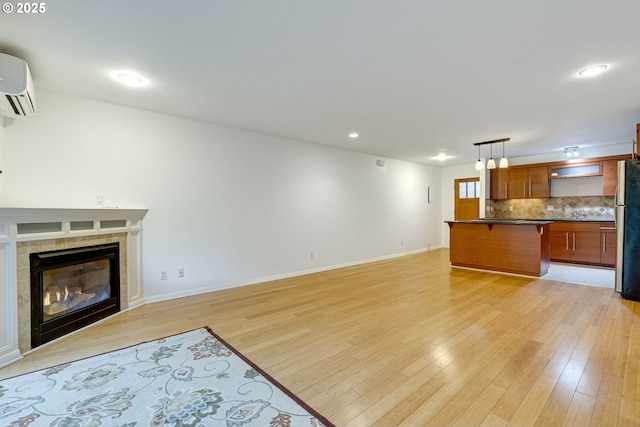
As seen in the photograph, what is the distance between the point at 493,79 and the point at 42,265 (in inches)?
190

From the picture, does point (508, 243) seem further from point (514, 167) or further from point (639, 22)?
point (639, 22)

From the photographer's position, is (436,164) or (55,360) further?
(436,164)

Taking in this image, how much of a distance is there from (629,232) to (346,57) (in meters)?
4.56

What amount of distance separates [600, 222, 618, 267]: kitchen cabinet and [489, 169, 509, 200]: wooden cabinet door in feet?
6.51

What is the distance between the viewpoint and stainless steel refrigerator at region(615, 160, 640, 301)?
385cm

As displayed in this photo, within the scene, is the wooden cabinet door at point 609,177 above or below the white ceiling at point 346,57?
below

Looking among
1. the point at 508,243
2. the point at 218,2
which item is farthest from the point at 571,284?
the point at 218,2

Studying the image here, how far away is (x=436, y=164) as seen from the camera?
8578 mm

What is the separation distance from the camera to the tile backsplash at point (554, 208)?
6.29 m

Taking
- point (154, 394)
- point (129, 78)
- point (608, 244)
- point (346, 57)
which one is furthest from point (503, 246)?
point (129, 78)

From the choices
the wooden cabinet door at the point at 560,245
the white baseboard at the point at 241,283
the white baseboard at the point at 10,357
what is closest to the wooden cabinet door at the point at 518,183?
the wooden cabinet door at the point at 560,245

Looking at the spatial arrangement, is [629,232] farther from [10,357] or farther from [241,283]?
[10,357]

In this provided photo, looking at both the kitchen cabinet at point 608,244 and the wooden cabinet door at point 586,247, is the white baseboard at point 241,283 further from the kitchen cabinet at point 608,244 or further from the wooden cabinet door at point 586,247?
the kitchen cabinet at point 608,244

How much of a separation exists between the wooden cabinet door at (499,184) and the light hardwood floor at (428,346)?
3349 millimetres
